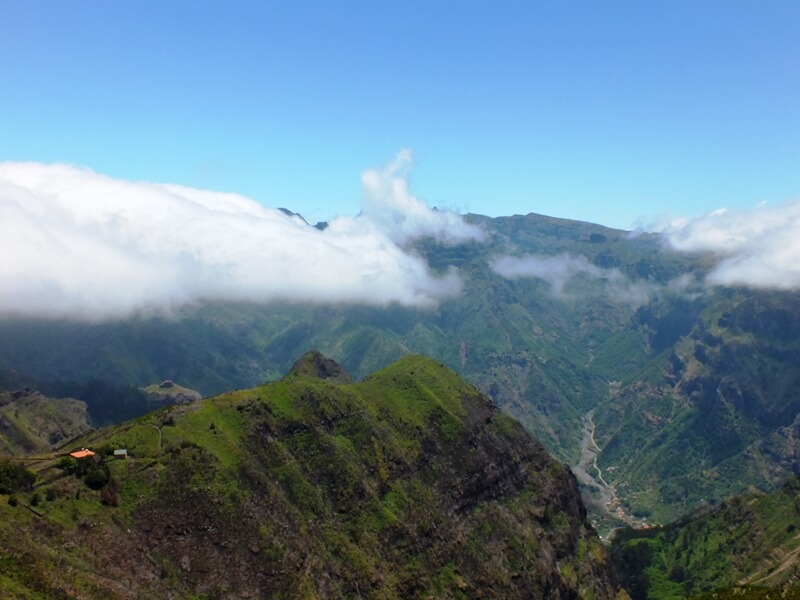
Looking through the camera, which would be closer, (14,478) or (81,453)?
(14,478)

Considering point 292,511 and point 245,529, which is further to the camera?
point 292,511

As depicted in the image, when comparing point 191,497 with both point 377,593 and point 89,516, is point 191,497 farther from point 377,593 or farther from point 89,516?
point 377,593

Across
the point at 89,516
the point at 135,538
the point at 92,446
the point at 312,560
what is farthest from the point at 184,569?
the point at 92,446

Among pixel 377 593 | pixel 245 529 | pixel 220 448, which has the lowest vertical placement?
pixel 377 593

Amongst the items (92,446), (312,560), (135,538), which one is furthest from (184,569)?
(92,446)

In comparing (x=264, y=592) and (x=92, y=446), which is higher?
(x=92, y=446)

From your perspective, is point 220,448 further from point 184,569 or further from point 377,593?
point 377,593

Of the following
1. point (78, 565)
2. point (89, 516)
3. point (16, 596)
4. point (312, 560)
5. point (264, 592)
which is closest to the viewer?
point (16, 596)

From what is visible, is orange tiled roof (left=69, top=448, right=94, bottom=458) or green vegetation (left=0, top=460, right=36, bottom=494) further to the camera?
orange tiled roof (left=69, top=448, right=94, bottom=458)

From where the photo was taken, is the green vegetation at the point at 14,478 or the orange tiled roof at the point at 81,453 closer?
the green vegetation at the point at 14,478

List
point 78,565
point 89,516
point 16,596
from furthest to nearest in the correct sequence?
point 89,516 < point 78,565 < point 16,596
